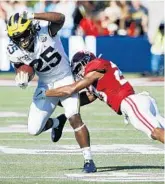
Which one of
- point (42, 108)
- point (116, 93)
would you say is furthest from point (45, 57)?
point (116, 93)

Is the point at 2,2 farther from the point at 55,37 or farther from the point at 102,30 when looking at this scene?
the point at 55,37

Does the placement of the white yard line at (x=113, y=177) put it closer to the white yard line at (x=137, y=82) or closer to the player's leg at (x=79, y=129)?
the player's leg at (x=79, y=129)

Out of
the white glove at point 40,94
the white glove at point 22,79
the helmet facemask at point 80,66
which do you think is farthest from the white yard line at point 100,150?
the white glove at point 22,79

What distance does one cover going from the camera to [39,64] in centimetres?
962

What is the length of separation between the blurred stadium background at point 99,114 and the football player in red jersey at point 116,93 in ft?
1.62

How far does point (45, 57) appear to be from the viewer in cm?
958

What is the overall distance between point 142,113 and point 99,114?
5.77 metres

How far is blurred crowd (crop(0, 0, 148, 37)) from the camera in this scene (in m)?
21.2

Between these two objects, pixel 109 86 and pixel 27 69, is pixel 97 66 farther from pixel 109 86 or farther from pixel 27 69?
pixel 27 69

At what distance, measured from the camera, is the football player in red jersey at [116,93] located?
8719 millimetres

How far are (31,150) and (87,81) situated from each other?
2043 millimetres

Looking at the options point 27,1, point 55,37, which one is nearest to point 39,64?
point 55,37

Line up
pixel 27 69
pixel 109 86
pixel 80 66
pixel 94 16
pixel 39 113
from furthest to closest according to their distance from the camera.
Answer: pixel 94 16 < pixel 39 113 < pixel 80 66 < pixel 27 69 < pixel 109 86

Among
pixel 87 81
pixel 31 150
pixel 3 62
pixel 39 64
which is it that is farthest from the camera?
pixel 3 62
